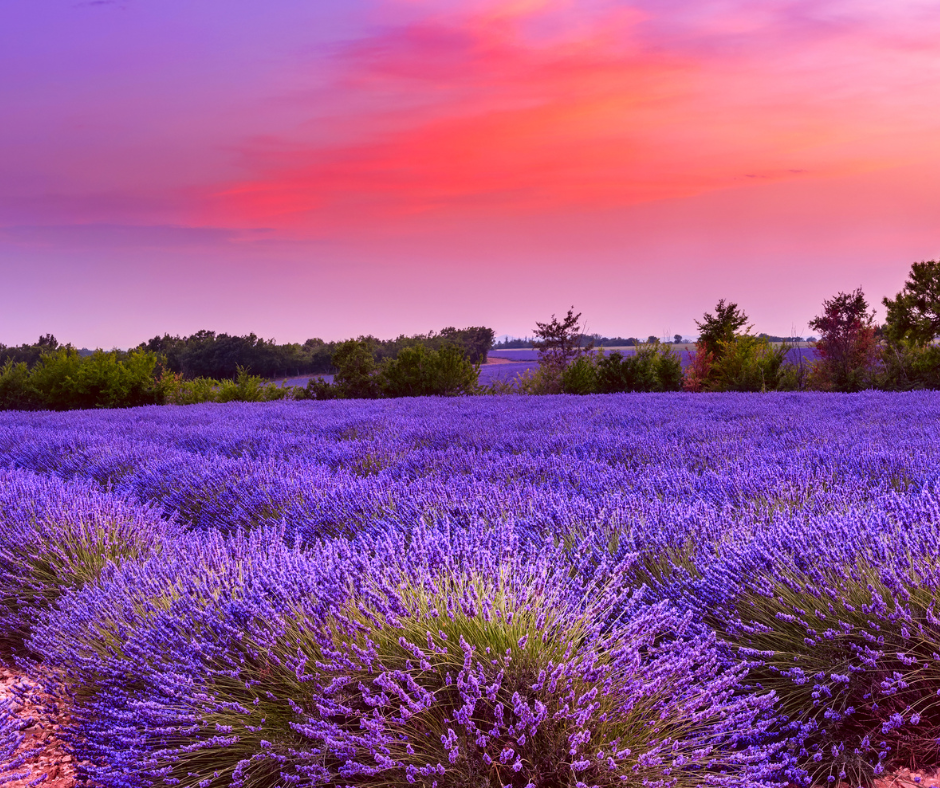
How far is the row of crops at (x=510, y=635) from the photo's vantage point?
155 centimetres

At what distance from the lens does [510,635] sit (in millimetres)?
1670

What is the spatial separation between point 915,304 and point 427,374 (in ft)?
112

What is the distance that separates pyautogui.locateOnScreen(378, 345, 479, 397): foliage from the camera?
518 inches

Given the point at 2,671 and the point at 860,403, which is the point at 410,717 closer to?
the point at 2,671

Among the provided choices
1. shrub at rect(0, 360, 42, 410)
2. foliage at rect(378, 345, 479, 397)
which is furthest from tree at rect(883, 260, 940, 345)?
shrub at rect(0, 360, 42, 410)

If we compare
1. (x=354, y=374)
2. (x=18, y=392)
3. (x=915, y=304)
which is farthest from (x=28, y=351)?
(x=915, y=304)

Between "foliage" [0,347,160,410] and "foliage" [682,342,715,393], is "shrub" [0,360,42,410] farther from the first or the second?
"foliage" [682,342,715,393]

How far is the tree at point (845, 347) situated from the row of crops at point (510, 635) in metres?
10.6

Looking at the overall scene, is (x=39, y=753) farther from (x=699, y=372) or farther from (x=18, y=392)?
(x=18, y=392)

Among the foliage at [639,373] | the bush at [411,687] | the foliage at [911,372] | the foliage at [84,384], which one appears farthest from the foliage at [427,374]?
the bush at [411,687]

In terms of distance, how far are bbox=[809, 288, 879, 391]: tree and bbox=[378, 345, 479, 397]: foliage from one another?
6.83 m

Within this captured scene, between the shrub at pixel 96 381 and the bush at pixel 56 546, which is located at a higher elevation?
the shrub at pixel 96 381

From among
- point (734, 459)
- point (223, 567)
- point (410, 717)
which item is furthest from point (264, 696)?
point (734, 459)

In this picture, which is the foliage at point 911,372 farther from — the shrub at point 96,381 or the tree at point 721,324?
the shrub at point 96,381
